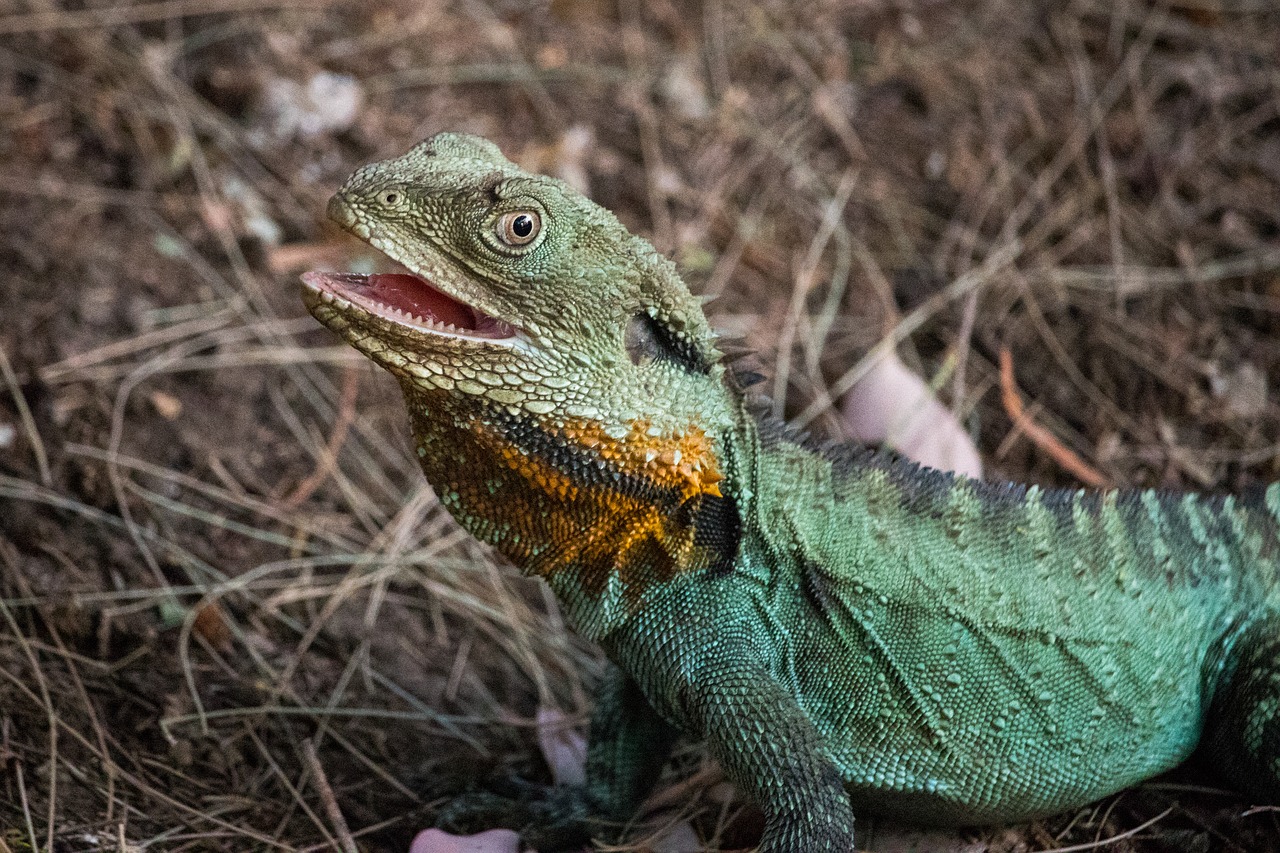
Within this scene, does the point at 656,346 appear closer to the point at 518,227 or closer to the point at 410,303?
the point at 518,227

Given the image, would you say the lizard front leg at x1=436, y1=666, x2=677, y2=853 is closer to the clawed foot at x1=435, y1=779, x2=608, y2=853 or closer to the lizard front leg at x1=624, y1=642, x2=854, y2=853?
the clawed foot at x1=435, y1=779, x2=608, y2=853

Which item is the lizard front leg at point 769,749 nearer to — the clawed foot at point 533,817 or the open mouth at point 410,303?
the clawed foot at point 533,817

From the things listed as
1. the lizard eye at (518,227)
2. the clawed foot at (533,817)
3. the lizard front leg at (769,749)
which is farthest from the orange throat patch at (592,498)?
the clawed foot at (533,817)

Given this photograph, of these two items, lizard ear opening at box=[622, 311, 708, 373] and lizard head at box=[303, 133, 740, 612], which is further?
lizard ear opening at box=[622, 311, 708, 373]

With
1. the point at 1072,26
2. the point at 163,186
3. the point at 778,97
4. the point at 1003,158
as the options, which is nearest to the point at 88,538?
the point at 163,186

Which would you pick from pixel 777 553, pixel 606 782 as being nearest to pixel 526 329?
pixel 777 553

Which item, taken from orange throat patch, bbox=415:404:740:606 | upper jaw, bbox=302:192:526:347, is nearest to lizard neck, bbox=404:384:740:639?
orange throat patch, bbox=415:404:740:606

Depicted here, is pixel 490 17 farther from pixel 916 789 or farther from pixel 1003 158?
pixel 916 789
